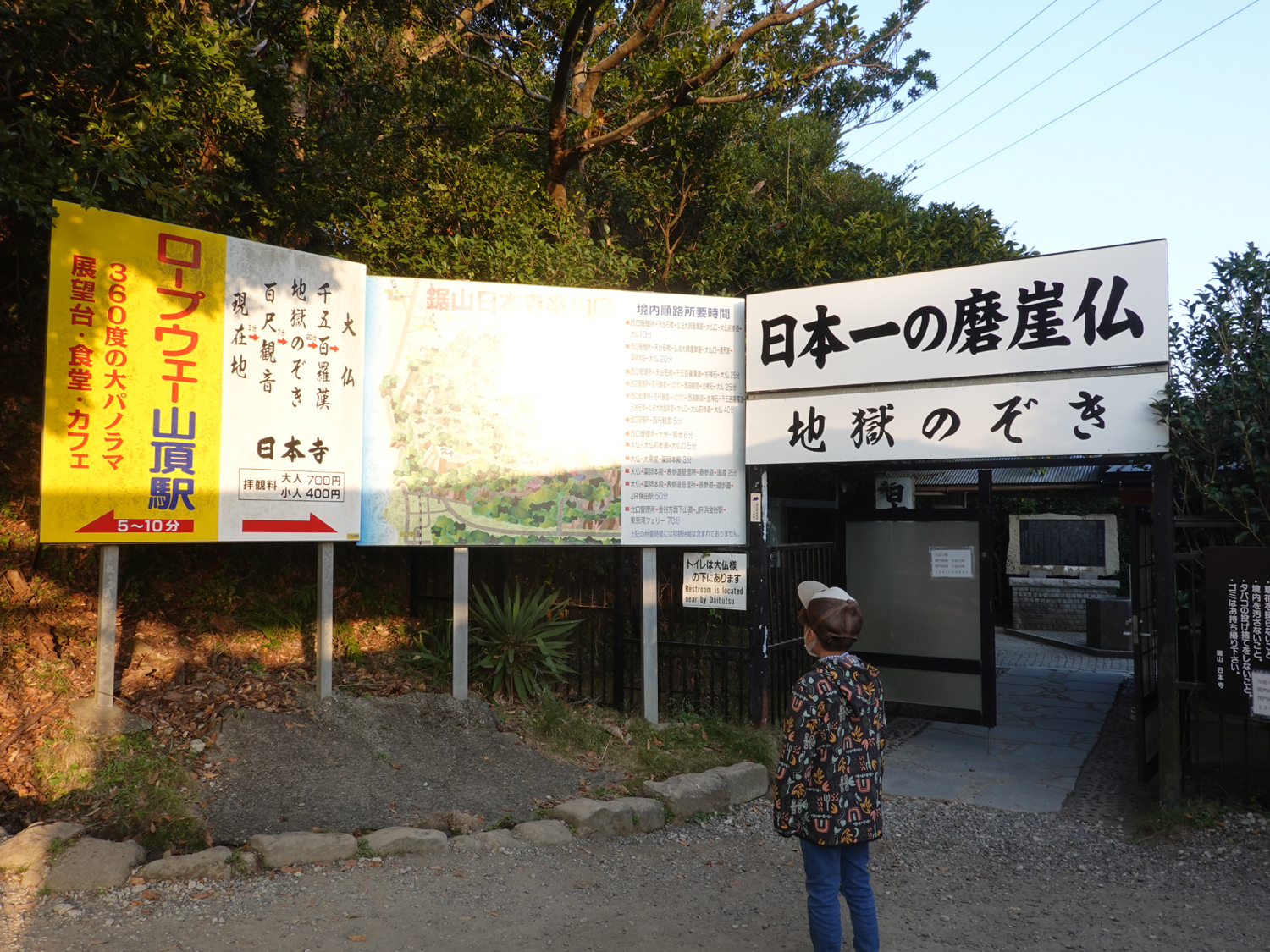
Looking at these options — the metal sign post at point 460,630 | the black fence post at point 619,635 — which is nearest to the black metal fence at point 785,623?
the black fence post at point 619,635

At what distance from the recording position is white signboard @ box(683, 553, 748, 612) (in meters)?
7.16

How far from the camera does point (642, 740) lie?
6668 mm

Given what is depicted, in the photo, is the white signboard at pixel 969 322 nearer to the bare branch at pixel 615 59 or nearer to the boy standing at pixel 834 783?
the boy standing at pixel 834 783

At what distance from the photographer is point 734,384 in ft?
23.8

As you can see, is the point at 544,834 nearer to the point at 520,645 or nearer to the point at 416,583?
the point at 520,645

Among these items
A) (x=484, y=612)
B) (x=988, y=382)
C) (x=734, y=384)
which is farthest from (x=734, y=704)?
(x=988, y=382)

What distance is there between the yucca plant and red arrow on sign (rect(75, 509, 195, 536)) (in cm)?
261

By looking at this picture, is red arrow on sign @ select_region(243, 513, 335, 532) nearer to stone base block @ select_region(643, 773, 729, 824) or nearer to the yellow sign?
the yellow sign

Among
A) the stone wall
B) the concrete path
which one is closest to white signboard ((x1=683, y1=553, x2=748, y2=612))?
the concrete path

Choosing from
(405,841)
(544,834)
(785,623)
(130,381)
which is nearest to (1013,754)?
(785,623)

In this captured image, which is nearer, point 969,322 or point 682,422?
point 969,322

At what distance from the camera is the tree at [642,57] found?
9422mm

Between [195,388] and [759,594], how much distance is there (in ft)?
14.6

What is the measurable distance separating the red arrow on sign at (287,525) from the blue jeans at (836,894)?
164 inches
